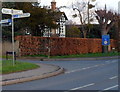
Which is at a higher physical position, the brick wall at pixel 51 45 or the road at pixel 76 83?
the brick wall at pixel 51 45

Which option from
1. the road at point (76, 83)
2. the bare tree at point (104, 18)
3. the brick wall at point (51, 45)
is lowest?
the road at point (76, 83)

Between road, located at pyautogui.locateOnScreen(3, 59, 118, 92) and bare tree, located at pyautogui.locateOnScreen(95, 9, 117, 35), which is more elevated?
bare tree, located at pyautogui.locateOnScreen(95, 9, 117, 35)

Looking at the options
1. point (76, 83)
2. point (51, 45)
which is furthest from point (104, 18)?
point (76, 83)

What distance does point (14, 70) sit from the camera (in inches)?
611

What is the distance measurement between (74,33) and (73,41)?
25560mm

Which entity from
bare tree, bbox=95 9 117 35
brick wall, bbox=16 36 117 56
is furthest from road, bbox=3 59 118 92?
bare tree, bbox=95 9 117 35

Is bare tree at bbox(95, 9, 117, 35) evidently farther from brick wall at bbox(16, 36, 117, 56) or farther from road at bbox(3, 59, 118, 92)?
road at bbox(3, 59, 118, 92)

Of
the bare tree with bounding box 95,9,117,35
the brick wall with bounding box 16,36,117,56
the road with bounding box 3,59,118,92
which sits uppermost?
the bare tree with bounding box 95,9,117,35

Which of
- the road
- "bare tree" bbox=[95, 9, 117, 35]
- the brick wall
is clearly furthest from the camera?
"bare tree" bbox=[95, 9, 117, 35]

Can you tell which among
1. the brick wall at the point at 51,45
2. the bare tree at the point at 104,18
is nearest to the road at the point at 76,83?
the brick wall at the point at 51,45

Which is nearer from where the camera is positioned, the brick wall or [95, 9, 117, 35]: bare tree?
the brick wall

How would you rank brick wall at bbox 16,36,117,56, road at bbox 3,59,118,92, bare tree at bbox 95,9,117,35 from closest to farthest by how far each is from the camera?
road at bbox 3,59,118,92 → brick wall at bbox 16,36,117,56 → bare tree at bbox 95,9,117,35

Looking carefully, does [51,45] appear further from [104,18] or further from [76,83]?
[76,83]

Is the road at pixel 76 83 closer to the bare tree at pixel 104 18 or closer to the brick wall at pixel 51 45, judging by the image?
the brick wall at pixel 51 45
